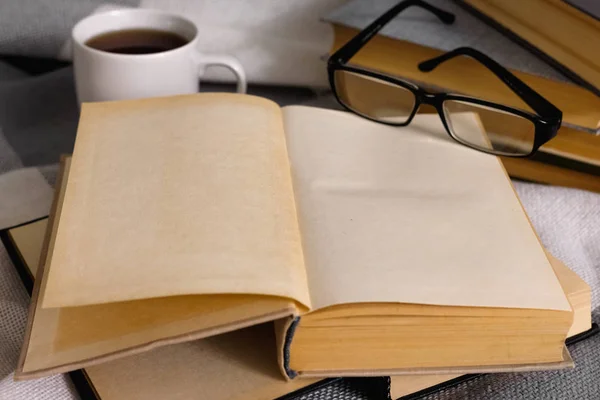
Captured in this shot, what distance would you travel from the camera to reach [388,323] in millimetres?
314

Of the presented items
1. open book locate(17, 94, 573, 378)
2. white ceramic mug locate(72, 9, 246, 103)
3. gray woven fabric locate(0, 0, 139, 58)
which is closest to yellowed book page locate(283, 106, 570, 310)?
open book locate(17, 94, 573, 378)

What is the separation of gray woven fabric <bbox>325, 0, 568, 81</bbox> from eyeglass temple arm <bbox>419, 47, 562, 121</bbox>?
0.02m

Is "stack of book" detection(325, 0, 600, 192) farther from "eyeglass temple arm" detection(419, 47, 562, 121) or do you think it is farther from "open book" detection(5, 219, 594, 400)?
"open book" detection(5, 219, 594, 400)

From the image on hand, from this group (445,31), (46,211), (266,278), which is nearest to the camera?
(266,278)

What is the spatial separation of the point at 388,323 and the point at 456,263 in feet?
0.18

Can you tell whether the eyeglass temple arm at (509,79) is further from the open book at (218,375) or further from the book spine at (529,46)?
the open book at (218,375)

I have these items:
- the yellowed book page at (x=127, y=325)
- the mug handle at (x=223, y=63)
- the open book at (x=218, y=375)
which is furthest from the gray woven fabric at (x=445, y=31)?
the yellowed book page at (x=127, y=325)

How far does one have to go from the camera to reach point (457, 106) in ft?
1.60

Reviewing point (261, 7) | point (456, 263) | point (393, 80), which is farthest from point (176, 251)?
point (261, 7)

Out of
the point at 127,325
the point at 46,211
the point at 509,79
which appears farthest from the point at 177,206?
the point at 509,79

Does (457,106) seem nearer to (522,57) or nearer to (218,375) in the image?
(522,57)

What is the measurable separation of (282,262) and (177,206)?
69mm

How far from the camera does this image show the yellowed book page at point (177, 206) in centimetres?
30

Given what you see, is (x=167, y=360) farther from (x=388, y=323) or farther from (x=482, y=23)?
(x=482, y=23)
